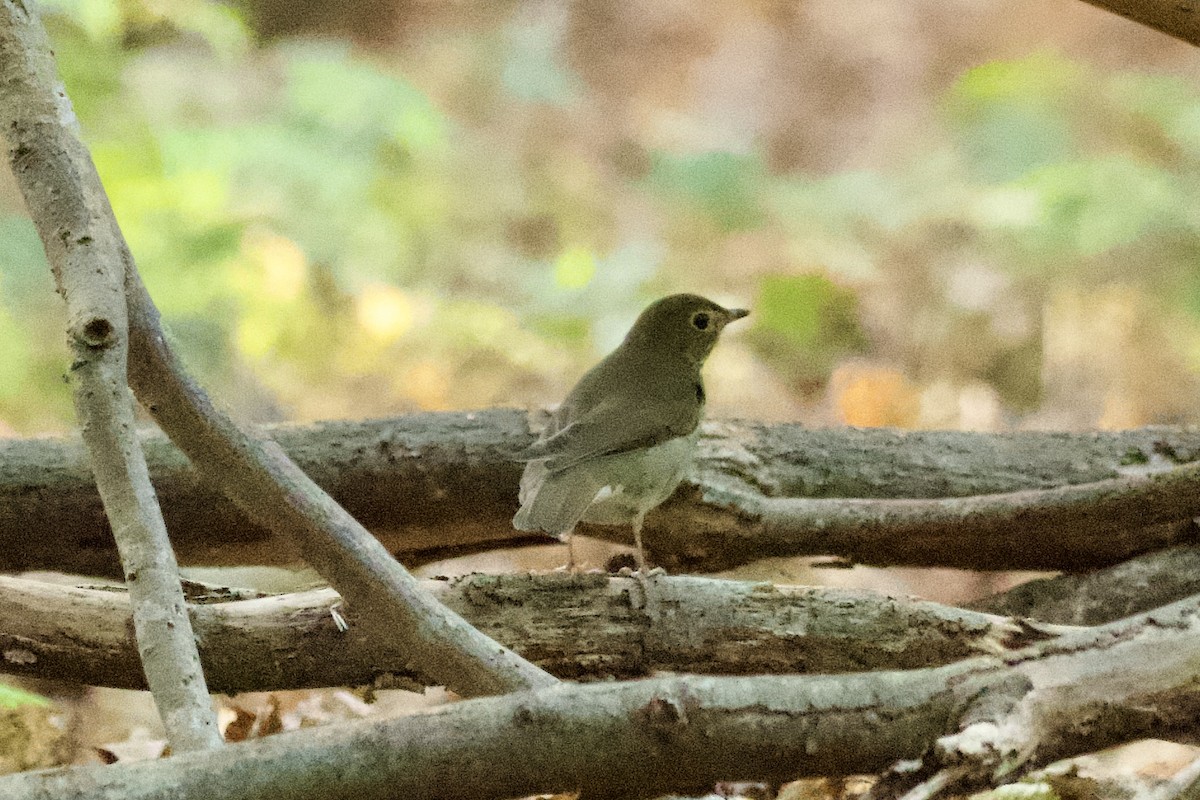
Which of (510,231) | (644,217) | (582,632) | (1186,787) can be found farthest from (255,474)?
(644,217)

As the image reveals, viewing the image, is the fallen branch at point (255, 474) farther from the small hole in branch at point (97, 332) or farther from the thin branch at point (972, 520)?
the thin branch at point (972, 520)

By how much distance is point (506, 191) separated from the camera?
300 inches

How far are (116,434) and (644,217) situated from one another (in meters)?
6.05

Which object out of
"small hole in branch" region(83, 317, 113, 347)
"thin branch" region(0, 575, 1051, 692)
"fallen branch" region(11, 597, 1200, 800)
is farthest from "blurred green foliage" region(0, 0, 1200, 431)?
"fallen branch" region(11, 597, 1200, 800)

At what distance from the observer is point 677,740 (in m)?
1.62

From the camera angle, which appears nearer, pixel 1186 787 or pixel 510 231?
→ pixel 1186 787

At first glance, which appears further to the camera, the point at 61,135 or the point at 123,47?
the point at 123,47

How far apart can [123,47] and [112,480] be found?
19.1 ft

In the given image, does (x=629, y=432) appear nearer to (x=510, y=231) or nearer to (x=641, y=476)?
(x=641, y=476)

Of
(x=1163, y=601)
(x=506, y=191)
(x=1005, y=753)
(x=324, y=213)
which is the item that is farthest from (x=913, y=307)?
(x=1005, y=753)

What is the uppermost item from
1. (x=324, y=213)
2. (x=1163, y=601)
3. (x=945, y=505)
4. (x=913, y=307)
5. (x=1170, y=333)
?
(x=324, y=213)

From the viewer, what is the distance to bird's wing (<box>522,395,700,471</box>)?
267cm

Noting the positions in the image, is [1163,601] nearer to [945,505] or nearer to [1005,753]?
[945,505]

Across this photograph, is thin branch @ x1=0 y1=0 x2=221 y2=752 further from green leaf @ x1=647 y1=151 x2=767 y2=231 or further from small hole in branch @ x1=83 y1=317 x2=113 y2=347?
green leaf @ x1=647 y1=151 x2=767 y2=231
